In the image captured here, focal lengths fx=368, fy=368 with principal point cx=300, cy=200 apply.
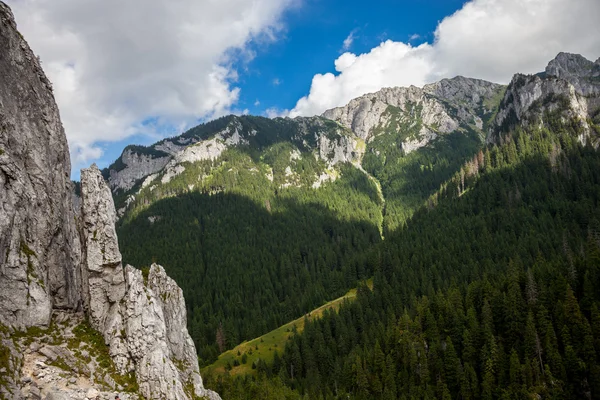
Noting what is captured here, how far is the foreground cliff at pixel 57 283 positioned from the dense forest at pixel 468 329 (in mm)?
55261

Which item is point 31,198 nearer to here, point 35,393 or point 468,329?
point 35,393

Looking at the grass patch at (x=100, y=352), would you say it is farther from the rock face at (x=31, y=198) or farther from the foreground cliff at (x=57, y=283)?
the rock face at (x=31, y=198)

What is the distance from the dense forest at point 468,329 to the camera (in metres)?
77.3

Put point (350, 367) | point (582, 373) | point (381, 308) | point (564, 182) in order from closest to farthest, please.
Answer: point (582, 373)
point (350, 367)
point (381, 308)
point (564, 182)

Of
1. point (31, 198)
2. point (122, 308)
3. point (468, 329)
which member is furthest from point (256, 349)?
point (31, 198)

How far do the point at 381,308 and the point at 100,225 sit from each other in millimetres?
112427

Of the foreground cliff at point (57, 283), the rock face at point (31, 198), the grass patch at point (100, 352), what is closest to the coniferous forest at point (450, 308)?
the foreground cliff at point (57, 283)

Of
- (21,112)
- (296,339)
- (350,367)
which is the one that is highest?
(21,112)

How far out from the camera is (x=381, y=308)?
5236 inches

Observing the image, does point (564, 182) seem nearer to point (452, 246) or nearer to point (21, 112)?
point (452, 246)

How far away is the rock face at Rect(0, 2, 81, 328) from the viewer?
100 ft

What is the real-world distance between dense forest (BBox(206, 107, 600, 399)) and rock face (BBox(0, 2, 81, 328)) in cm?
6026

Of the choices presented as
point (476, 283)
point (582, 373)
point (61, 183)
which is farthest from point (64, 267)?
point (476, 283)

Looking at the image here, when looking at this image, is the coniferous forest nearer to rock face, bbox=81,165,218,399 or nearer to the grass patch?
rock face, bbox=81,165,218,399
